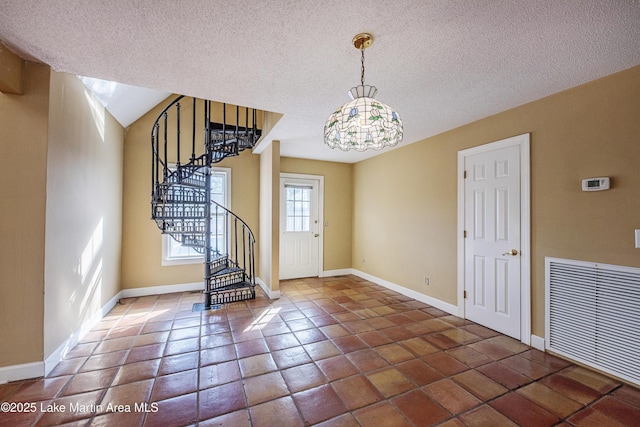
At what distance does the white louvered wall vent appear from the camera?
206 cm

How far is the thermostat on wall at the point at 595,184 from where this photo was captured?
7.16 ft

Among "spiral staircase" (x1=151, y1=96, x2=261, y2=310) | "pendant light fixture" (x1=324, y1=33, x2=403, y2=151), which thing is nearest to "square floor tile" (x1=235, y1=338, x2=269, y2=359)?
"spiral staircase" (x1=151, y1=96, x2=261, y2=310)

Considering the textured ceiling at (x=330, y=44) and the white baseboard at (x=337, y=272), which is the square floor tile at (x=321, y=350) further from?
the white baseboard at (x=337, y=272)

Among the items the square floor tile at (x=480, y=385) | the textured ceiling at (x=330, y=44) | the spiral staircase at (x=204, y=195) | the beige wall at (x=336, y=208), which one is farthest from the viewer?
the beige wall at (x=336, y=208)

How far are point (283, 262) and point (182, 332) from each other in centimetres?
250

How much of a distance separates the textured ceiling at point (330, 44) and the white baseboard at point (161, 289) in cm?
325

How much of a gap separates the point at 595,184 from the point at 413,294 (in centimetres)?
266

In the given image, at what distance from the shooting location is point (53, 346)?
225 centimetres

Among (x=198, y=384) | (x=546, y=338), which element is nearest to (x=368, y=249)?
(x=546, y=338)

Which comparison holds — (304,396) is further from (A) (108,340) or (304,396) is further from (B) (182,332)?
(A) (108,340)

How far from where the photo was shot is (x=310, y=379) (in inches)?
83.2

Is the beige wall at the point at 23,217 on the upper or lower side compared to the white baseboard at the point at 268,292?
upper

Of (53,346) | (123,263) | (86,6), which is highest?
(86,6)

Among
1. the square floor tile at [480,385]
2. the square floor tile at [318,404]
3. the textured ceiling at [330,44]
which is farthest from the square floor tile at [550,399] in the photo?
the textured ceiling at [330,44]
